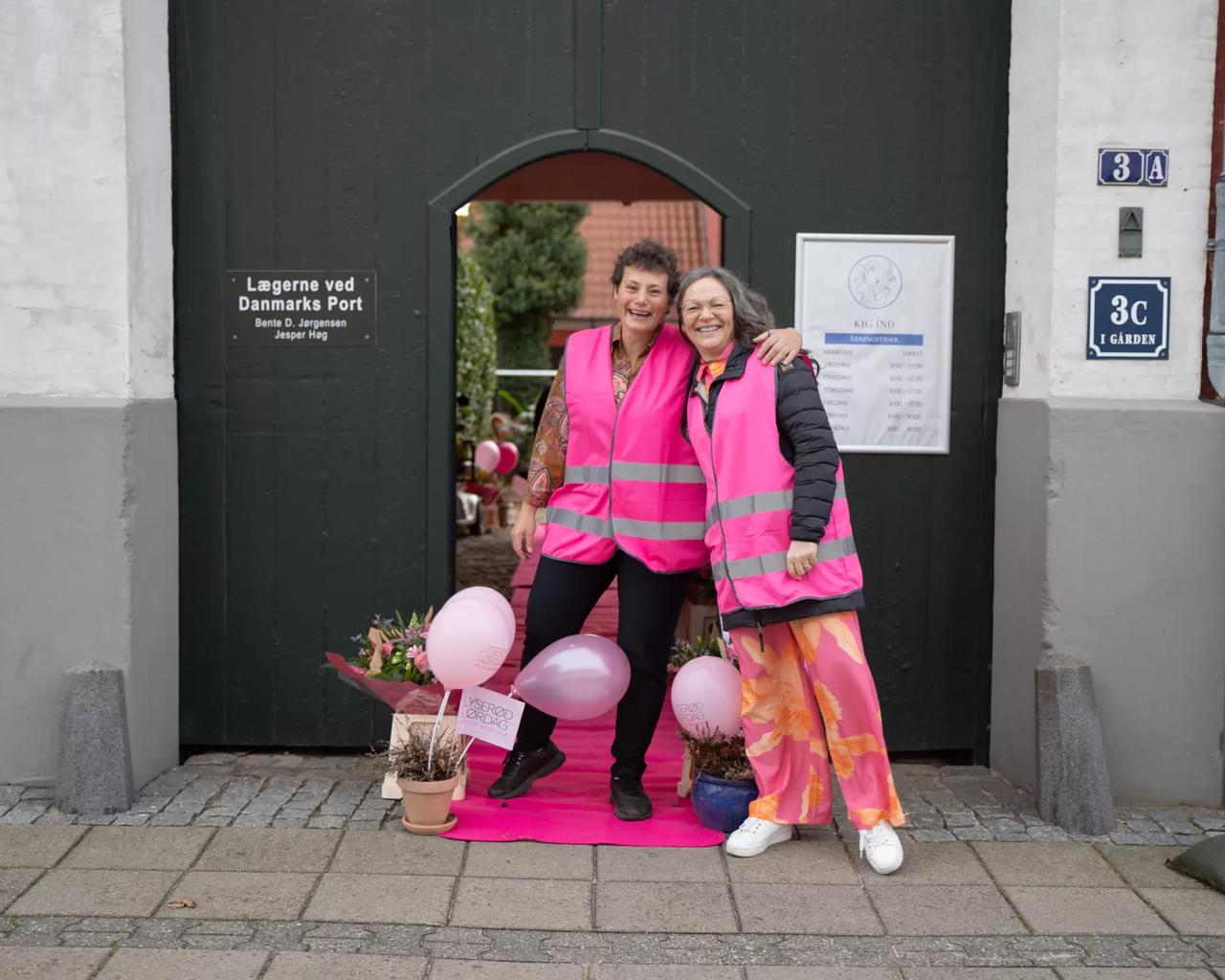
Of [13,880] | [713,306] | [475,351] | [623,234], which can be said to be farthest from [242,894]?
[623,234]

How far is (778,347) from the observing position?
4070 millimetres

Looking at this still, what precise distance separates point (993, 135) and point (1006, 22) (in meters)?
0.43

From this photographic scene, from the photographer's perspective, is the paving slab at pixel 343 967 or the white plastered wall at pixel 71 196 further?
the white plastered wall at pixel 71 196

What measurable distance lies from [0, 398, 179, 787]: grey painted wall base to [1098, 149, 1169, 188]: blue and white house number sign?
3533 mm

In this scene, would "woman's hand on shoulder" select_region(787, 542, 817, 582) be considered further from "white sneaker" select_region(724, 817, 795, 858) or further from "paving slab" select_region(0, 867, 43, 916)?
"paving slab" select_region(0, 867, 43, 916)

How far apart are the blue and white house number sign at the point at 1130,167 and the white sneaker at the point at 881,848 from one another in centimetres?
240

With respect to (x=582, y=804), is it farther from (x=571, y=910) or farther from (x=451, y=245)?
(x=451, y=245)

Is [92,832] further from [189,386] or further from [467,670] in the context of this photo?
[189,386]

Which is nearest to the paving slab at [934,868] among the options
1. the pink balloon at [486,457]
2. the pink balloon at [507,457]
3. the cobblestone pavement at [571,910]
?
the cobblestone pavement at [571,910]

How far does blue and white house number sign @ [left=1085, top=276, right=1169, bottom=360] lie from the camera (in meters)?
4.71

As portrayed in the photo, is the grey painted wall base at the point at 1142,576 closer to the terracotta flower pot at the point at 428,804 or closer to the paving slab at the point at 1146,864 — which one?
the paving slab at the point at 1146,864

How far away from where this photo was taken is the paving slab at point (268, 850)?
A: 405cm

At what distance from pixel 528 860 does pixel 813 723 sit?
100cm

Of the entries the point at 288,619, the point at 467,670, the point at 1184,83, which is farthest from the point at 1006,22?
the point at 288,619
